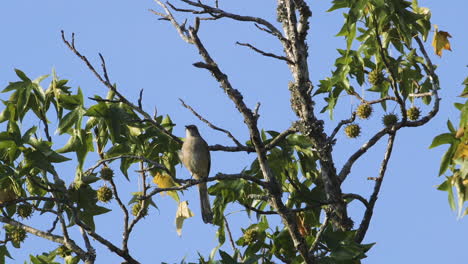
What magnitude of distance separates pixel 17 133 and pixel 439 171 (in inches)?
159

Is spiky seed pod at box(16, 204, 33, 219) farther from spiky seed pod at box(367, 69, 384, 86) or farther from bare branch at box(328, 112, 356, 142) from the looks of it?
spiky seed pod at box(367, 69, 384, 86)

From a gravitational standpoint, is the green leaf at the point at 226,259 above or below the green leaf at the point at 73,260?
below

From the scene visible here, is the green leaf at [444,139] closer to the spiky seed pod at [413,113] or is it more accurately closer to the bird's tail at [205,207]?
the spiky seed pod at [413,113]

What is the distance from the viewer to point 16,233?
881 cm

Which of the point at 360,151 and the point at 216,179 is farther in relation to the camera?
the point at 360,151

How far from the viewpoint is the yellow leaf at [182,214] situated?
334 inches

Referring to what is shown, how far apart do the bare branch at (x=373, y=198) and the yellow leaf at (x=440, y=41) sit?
1.15 meters

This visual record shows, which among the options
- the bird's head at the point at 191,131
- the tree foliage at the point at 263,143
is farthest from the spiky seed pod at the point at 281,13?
the bird's head at the point at 191,131

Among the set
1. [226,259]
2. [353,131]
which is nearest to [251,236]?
[226,259]

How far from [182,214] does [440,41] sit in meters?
3.33

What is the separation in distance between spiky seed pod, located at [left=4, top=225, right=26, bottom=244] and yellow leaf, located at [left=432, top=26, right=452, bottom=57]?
16.2ft

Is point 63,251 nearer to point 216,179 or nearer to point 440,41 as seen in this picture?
point 216,179

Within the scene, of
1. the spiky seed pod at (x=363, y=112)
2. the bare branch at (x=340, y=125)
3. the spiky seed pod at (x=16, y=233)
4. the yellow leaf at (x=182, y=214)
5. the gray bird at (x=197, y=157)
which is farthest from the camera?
the gray bird at (x=197, y=157)

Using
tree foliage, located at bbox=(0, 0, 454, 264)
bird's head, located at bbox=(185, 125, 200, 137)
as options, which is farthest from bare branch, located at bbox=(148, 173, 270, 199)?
bird's head, located at bbox=(185, 125, 200, 137)
